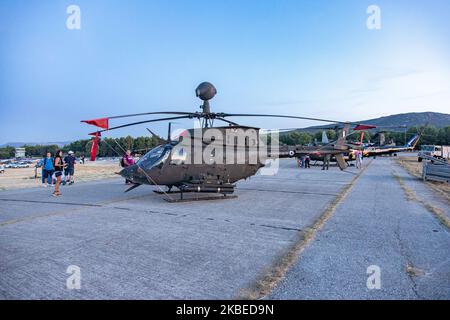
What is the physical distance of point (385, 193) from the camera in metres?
11.4

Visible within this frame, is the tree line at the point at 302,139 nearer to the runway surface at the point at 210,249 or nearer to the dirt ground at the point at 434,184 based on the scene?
the dirt ground at the point at 434,184

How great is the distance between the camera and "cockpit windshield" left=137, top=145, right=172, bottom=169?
9586 mm

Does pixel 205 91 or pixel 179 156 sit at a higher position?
pixel 205 91

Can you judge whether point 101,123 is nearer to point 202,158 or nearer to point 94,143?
point 94,143

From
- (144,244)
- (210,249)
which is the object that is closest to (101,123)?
(144,244)

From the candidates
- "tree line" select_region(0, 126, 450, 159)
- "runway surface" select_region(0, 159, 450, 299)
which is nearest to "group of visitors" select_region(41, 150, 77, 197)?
"runway surface" select_region(0, 159, 450, 299)

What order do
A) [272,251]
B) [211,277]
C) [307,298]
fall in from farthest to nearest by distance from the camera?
[272,251], [211,277], [307,298]

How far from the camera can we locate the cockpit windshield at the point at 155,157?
9586 millimetres

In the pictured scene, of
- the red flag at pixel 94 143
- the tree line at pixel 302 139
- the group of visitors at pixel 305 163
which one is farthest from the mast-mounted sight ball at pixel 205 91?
the tree line at pixel 302 139

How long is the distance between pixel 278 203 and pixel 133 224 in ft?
15.3

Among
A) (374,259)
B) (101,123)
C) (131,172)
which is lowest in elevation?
(374,259)

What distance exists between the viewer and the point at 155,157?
973cm
